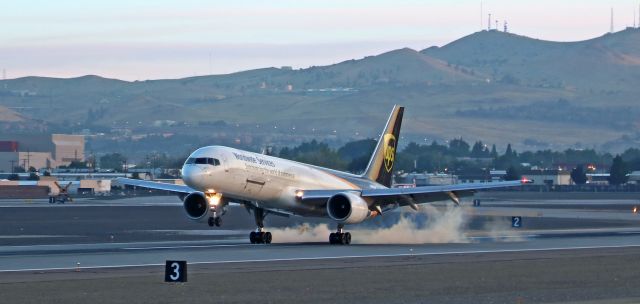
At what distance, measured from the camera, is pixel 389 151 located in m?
76.0

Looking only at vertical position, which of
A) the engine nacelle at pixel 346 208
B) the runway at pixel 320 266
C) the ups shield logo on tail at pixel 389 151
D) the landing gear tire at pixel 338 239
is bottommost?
the runway at pixel 320 266

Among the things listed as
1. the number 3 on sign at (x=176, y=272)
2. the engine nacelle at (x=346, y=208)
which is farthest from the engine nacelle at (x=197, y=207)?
the number 3 on sign at (x=176, y=272)

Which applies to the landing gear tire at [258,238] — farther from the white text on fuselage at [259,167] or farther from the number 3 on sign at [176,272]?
the number 3 on sign at [176,272]

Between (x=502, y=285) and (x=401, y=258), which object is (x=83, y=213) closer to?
(x=401, y=258)

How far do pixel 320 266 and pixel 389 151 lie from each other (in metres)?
28.5

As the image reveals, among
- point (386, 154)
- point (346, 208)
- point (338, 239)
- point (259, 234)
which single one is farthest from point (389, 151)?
point (259, 234)

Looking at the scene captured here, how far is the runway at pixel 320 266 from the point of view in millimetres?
38281

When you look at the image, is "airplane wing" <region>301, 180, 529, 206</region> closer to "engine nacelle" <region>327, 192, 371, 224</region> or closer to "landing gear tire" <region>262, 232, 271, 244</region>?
"engine nacelle" <region>327, 192, 371, 224</region>

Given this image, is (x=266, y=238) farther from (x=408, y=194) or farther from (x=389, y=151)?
(x=389, y=151)

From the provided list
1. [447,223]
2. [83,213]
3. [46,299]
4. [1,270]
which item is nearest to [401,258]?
[1,270]

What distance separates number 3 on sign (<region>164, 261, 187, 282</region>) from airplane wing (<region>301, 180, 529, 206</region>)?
24557 millimetres

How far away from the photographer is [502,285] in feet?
136

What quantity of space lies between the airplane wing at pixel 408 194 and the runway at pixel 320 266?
7.11 feet

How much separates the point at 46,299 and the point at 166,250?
21142mm
